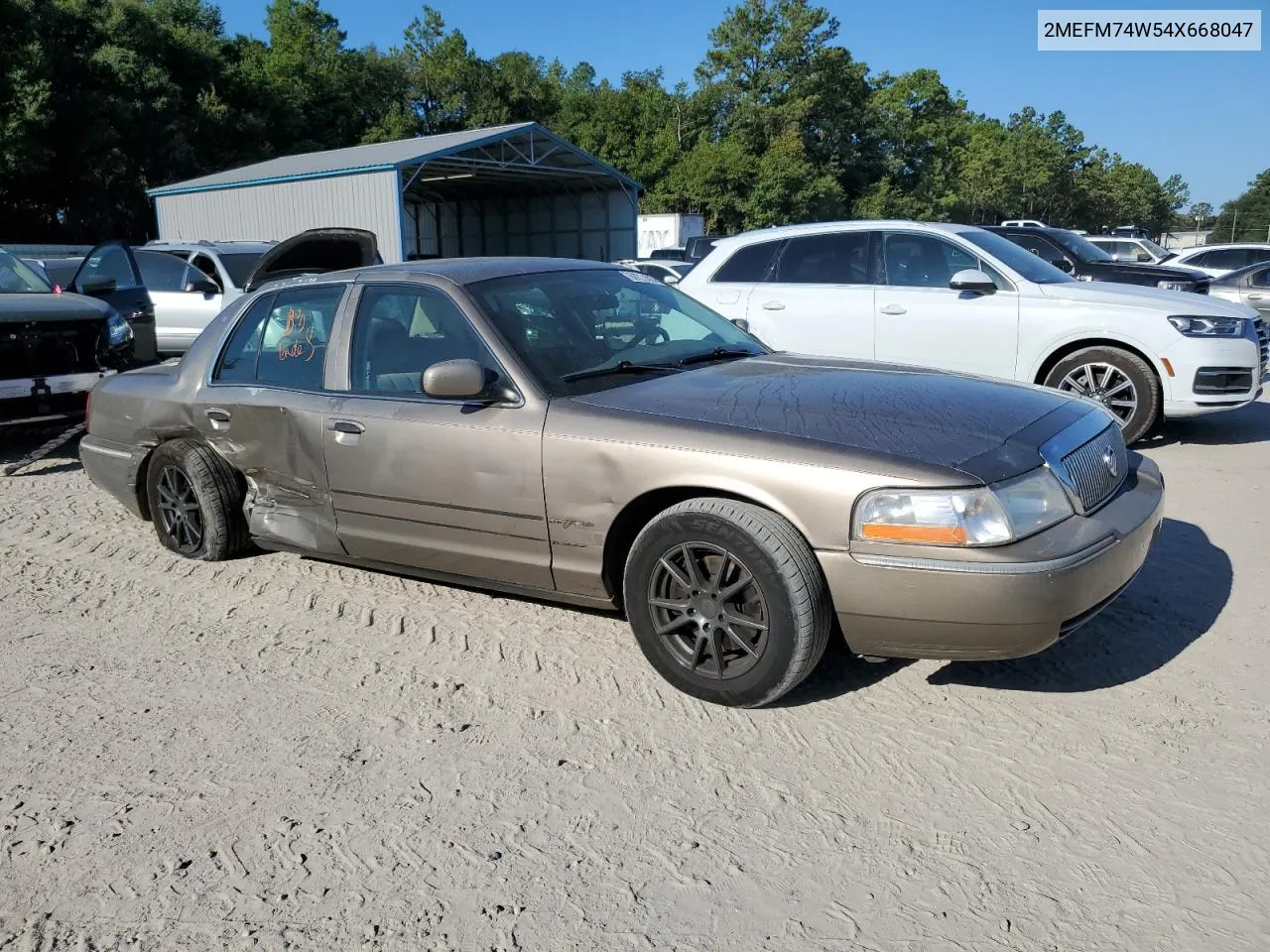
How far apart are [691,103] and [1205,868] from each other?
6187 centimetres

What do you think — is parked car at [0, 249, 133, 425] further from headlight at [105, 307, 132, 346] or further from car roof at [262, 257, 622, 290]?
car roof at [262, 257, 622, 290]

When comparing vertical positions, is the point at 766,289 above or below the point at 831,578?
above

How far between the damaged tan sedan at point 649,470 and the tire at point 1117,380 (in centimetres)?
367

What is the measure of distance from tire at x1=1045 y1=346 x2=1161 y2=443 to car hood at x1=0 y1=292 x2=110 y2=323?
744cm

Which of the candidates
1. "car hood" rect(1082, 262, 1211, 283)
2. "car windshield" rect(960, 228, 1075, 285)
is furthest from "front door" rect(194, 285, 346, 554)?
"car hood" rect(1082, 262, 1211, 283)

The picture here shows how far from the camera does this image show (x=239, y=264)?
512 inches

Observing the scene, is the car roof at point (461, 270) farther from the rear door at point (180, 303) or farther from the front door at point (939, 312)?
the rear door at point (180, 303)

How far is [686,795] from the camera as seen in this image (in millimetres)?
2979

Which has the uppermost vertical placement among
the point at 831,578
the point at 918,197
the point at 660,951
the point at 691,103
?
the point at 691,103

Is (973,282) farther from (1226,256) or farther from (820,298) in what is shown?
(1226,256)

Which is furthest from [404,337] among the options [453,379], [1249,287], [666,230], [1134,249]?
[666,230]

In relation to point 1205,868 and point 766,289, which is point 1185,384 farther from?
point 1205,868

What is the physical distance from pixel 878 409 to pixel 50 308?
685 centimetres

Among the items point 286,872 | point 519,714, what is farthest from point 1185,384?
point 286,872
